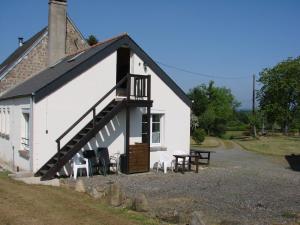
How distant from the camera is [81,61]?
52.5 feet

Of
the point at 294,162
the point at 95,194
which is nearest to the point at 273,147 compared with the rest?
the point at 294,162

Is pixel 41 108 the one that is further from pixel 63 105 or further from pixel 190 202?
pixel 190 202

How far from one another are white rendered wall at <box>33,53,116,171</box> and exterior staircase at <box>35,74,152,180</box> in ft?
1.25

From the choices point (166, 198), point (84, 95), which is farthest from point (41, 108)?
point (166, 198)

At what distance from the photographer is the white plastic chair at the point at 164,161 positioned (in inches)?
665

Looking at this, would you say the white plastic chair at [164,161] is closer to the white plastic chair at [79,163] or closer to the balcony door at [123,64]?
the balcony door at [123,64]

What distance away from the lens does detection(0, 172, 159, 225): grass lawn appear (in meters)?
8.02

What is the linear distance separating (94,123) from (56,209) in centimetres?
649

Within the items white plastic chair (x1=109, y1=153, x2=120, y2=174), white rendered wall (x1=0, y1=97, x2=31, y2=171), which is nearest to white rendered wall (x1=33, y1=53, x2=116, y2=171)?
white rendered wall (x1=0, y1=97, x2=31, y2=171)

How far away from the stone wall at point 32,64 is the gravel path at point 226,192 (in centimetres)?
1148

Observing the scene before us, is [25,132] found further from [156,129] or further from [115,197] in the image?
[115,197]

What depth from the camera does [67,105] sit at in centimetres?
1555

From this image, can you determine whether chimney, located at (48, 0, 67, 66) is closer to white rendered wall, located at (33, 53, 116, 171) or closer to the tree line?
white rendered wall, located at (33, 53, 116, 171)

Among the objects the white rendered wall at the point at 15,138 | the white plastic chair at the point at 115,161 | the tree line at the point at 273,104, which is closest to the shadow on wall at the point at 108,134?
the white plastic chair at the point at 115,161
